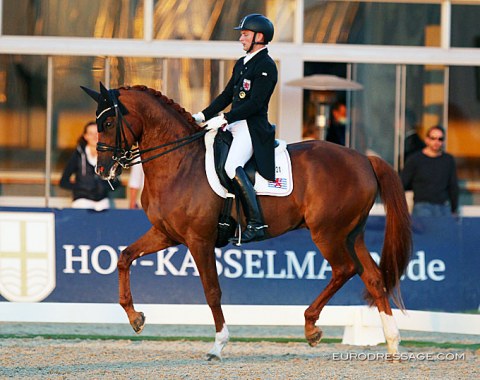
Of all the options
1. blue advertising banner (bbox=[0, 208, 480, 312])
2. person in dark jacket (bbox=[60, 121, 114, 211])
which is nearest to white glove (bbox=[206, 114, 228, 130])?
blue advertising banner (bbox=[0, 208, 480, 312])

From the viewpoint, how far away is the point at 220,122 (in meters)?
8.41

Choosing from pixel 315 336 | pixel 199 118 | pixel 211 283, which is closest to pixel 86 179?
pixel 199 118

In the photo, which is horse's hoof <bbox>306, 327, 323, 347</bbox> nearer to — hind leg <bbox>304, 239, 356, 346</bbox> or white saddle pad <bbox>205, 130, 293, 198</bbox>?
hind leg <bbox>304, 239, 356, 346</bbox>

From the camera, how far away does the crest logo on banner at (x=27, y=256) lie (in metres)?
10.1

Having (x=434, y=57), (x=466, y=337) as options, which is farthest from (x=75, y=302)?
(x=434, y=57)

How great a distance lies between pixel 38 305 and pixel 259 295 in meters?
2.14

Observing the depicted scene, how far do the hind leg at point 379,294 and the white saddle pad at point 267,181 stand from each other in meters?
0.81

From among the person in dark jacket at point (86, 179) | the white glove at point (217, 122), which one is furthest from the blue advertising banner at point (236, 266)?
the white glove at point (217, 122)

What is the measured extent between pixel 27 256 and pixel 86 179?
1657 millimetres

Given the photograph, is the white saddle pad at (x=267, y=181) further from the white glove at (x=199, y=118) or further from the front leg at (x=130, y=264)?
the front leg at (x=130, y=264)

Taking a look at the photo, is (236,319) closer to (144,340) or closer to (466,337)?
(144,340)

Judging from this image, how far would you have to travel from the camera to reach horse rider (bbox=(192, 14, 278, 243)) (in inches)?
335

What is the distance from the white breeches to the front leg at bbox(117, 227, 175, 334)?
0.78 metres

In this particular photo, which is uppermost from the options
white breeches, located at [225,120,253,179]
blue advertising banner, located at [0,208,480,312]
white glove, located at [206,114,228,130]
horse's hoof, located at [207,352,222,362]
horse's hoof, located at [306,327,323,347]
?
white glove, located at [206,114,228,130]
